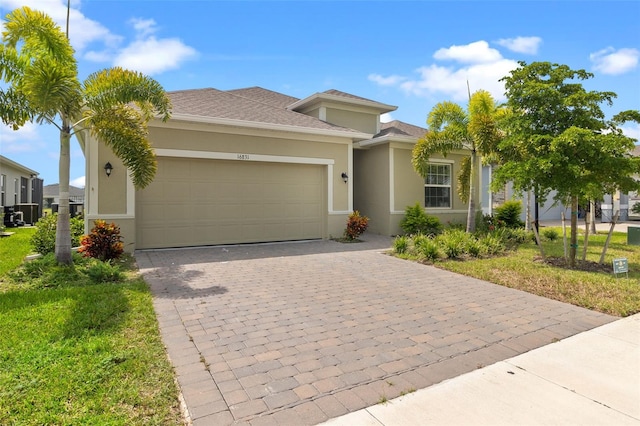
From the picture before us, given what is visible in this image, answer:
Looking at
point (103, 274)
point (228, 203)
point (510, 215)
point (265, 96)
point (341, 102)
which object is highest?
point (265, 96)

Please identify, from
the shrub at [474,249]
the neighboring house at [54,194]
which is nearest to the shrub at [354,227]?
the shrub at [474,249]

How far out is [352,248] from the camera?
10375 mm

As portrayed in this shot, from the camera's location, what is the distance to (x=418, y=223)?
12.4 m

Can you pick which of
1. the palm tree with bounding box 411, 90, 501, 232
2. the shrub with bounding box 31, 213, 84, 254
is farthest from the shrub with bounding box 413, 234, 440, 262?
the shrub with bounding box 31, 213, 84, 254

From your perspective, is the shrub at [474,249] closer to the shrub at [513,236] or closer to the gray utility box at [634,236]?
the shrub at [513,236]

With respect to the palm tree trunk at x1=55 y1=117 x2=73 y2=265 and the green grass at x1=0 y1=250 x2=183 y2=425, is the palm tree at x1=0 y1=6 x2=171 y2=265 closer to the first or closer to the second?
the palm tree trunk at x1=55 y1=117 x2=73 y2=265

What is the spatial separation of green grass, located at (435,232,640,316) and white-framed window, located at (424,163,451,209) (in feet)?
15.3

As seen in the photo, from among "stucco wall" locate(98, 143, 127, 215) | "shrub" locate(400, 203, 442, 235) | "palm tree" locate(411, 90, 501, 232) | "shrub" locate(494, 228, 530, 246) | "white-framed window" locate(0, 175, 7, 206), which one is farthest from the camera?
"white-framed window" locate(0, 175, 7, 206)

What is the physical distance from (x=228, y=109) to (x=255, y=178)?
2.23 metres

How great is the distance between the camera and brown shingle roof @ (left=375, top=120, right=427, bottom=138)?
13.5m

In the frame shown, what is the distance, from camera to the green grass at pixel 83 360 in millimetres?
2613

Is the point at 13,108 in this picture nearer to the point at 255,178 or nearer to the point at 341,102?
the point at 255,178

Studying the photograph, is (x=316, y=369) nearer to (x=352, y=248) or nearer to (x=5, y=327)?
(x=5, y=327)

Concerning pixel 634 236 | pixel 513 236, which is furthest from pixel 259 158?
pixel 634 236
